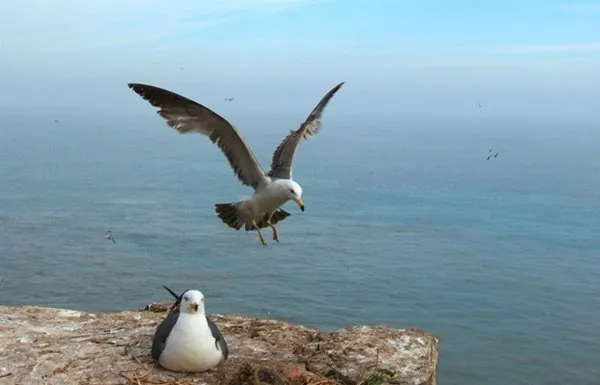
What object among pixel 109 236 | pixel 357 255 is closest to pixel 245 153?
pixel 357 255

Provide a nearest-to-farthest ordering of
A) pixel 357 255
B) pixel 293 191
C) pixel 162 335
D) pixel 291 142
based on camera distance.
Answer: pixel 162 335 → pixel 293 191 → pixel 291 142 → pixel 357 255

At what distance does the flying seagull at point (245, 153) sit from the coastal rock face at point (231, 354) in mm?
1775

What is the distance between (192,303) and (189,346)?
0.45 metres

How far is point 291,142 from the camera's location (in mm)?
11250

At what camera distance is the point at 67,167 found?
223 ft

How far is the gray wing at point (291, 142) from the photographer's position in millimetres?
10984

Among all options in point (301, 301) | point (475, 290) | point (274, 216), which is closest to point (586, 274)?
point (475, 290)

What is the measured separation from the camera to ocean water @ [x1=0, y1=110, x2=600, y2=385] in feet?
93.8

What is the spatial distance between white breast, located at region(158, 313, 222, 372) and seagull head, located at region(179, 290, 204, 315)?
0.16 feet

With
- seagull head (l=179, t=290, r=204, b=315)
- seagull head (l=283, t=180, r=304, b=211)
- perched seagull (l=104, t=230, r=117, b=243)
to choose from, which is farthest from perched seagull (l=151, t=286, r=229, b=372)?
perched seagull (l=104, t=230, r=117, b=243)

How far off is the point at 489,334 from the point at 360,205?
72.4 ft

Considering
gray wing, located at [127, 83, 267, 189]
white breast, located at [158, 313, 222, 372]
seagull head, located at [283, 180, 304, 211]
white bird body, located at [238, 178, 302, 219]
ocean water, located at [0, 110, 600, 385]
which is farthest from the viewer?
ocean water, located at [0, 110, 600, 385]

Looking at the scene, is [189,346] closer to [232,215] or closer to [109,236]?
[232,215]

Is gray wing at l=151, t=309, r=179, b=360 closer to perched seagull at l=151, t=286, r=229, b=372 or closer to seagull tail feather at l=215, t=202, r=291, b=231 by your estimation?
perched seagull at l=151, t=286, r=229, b=372
